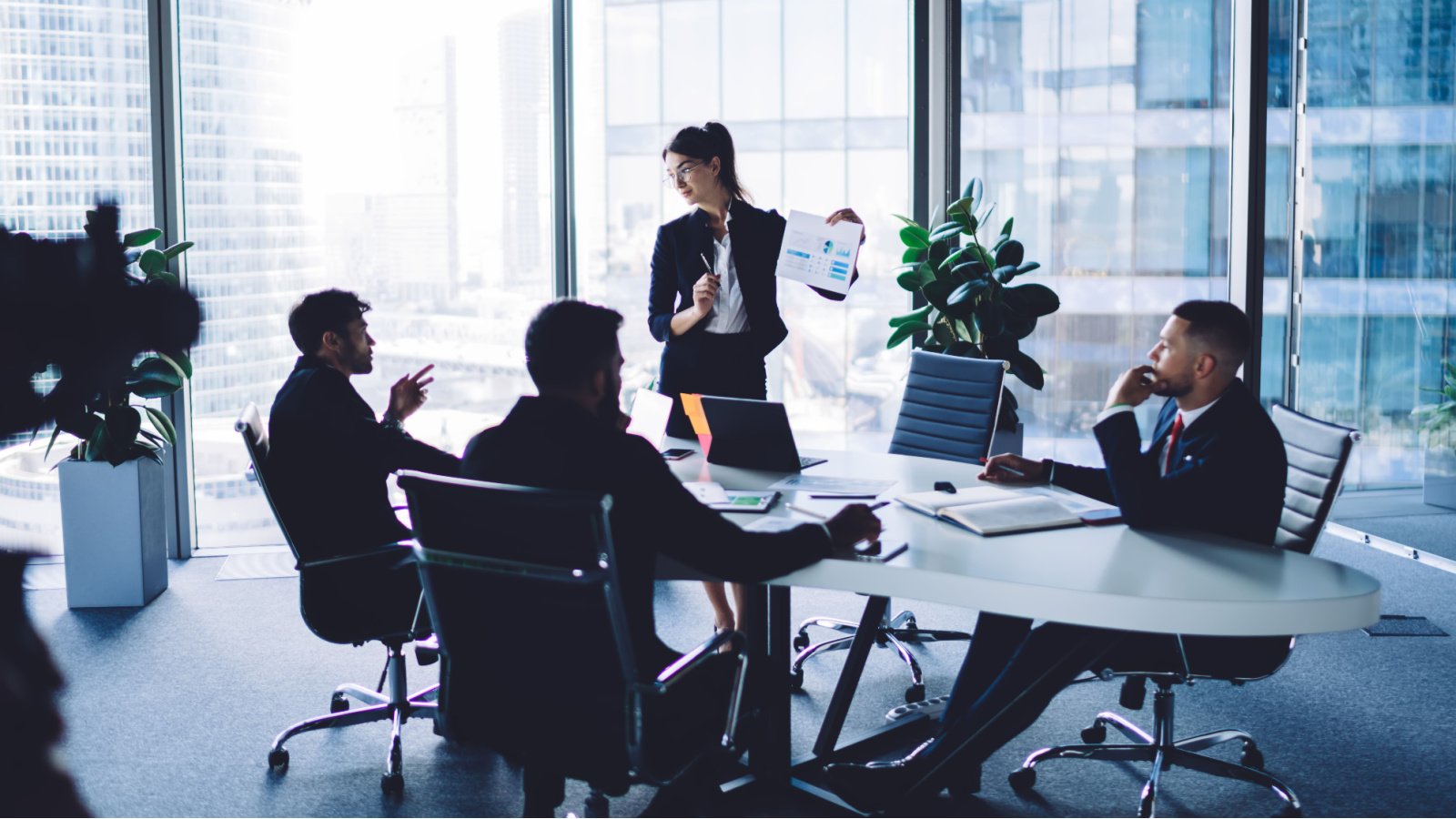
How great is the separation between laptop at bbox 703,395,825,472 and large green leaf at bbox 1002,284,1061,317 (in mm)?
1957

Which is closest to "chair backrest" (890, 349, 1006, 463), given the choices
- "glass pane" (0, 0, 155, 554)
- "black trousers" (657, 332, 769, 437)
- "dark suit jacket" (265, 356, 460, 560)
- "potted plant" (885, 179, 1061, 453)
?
"black trousers" (657, 332, 769, 437)

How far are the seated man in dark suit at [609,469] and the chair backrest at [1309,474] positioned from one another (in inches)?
49.7

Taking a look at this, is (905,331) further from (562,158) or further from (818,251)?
(562,158)

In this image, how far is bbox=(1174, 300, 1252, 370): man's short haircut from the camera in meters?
2.66

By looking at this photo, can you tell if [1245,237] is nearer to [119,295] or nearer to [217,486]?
[217,486]

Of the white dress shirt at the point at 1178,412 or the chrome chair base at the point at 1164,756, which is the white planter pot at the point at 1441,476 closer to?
the chrome chair base at the point at 1164,756

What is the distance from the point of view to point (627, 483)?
6.68 feet

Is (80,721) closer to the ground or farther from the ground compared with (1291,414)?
closer to the ground

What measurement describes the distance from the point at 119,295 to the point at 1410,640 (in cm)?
461

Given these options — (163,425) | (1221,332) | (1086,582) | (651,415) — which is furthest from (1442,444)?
(163,425)

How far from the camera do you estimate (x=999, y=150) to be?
5664 mm

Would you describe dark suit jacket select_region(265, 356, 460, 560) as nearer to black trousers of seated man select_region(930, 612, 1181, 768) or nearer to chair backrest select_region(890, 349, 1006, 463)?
black trousers of seated man select_region(930, 612, 1181, 768)

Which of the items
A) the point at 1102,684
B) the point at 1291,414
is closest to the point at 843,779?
the point at 1102,684

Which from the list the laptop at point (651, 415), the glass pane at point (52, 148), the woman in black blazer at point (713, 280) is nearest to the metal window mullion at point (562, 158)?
the woman in black blazer at point (713, 280)
